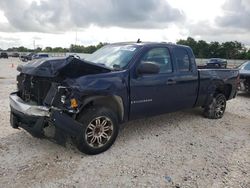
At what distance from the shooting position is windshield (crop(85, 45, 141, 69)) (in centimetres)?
531

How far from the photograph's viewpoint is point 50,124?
171 inches

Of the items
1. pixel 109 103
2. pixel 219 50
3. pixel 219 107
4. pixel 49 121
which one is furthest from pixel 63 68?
pixel 219 50

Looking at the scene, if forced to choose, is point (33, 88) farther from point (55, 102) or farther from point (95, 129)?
point (95, 129)

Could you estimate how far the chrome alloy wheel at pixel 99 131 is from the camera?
15.1 ft

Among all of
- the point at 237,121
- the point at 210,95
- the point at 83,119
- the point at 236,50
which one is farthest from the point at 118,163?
the point at 236,50

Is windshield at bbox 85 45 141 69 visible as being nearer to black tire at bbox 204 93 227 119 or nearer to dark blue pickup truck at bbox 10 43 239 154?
dark blue pickup truck at bbox 10 43 239 154

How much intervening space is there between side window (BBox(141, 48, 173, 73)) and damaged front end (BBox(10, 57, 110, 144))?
121cm

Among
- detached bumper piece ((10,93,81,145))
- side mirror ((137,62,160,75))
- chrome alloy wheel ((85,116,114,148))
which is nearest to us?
detached bumper piece ((10,93,81,145))

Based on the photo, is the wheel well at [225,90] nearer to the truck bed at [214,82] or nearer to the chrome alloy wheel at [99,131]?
the truck bed at [214,82]

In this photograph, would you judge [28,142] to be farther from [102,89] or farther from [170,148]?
[170,148]

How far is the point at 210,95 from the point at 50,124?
4.27 meters

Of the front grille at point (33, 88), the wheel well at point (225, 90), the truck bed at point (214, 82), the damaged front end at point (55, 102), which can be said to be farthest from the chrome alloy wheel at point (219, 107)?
the front grille at point (33, 88)

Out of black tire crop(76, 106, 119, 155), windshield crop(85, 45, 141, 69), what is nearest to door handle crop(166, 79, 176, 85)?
windshield crop(85, 45, 141, 69)

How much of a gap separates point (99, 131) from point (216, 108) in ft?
12.6
